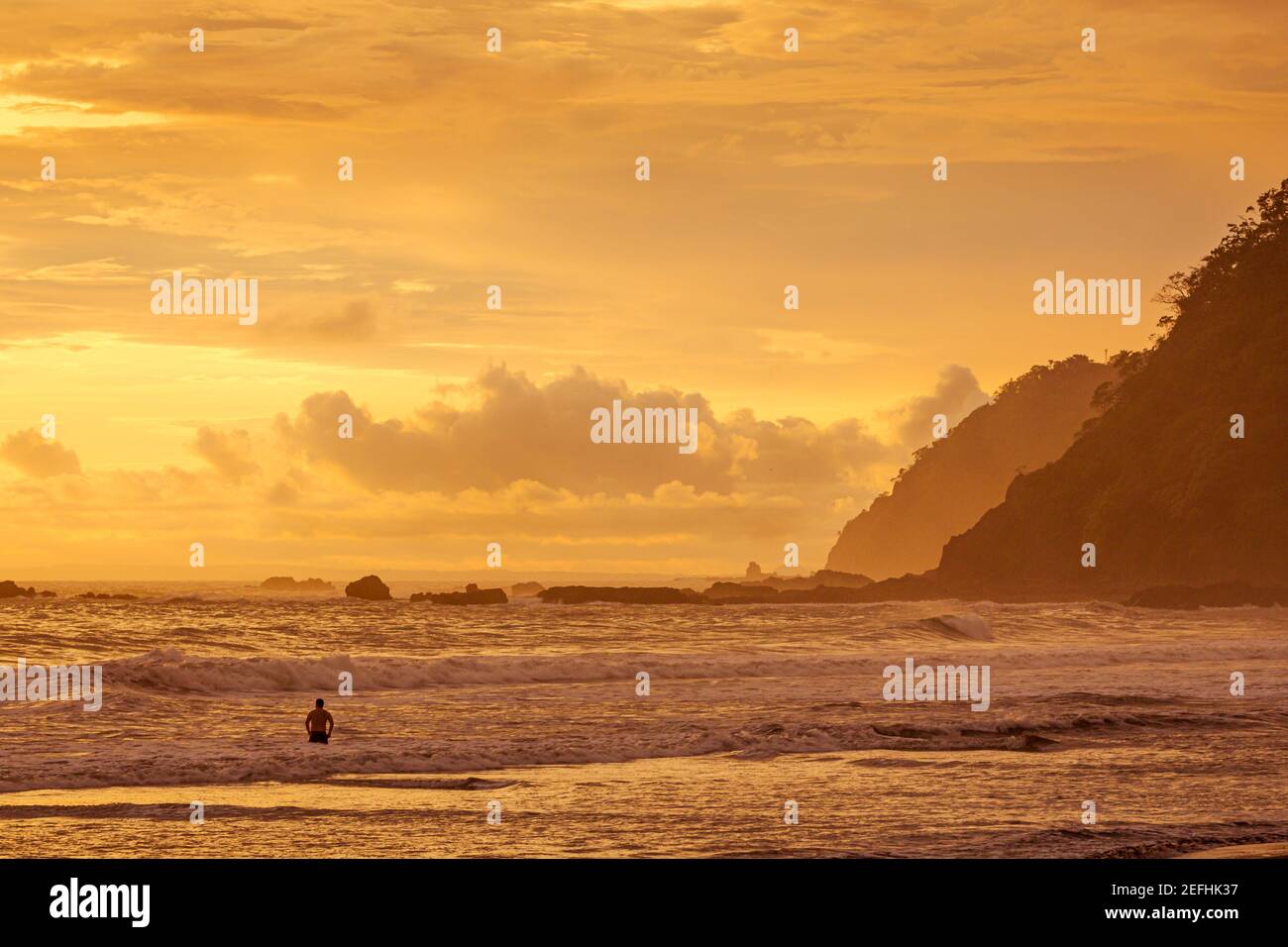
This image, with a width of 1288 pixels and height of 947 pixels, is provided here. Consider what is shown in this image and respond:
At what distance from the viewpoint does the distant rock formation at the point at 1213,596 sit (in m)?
81.3

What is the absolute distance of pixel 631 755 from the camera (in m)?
21.4

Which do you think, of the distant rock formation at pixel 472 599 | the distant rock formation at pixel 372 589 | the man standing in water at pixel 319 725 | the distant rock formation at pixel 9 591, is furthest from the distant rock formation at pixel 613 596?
the man standing in water at pixel 319 725

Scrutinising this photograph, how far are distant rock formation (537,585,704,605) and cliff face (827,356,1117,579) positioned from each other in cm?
8374

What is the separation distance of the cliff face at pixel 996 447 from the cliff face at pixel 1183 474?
199ft

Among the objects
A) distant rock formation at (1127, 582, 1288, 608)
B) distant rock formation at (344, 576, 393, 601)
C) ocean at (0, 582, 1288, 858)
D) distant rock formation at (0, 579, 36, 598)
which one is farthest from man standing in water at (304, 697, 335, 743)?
distant rock formation at (0, 579, 36, 598)

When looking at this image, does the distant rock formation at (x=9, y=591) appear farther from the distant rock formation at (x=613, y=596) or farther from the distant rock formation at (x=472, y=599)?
the distant rock formation at (x=613, y=596)

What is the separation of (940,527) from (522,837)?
596ft

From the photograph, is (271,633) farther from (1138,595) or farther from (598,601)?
(1138,595)
